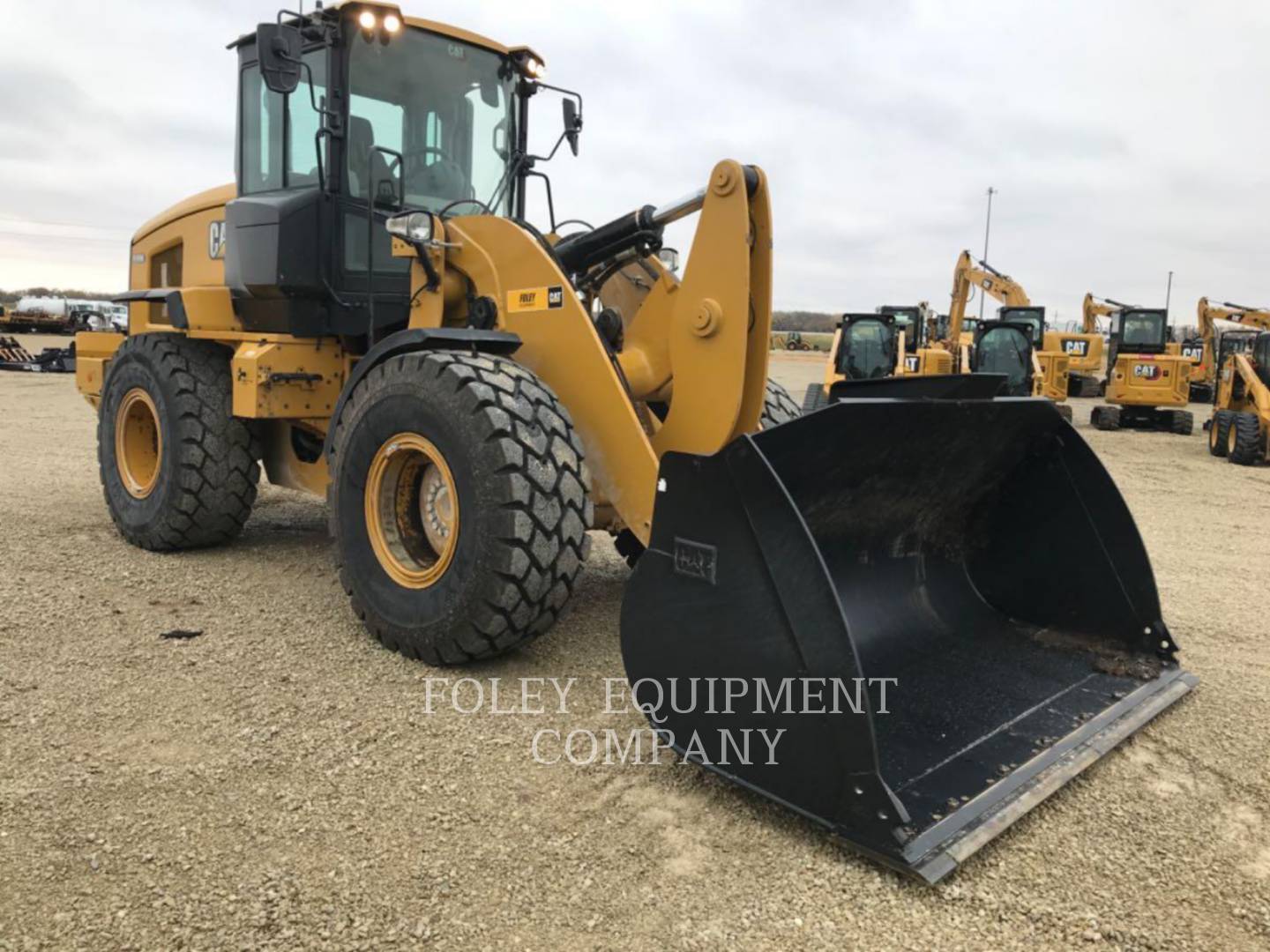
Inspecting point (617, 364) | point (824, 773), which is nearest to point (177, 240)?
point (617, 364)

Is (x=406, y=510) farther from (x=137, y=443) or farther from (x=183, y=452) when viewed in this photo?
(x=137, y=443)

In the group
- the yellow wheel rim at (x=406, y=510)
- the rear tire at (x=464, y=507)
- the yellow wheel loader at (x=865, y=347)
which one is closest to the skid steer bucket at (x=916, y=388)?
the rear tire at (x=464, y=507)

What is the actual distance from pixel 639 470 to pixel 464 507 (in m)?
0.67

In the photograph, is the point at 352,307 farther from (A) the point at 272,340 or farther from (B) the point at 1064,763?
(B) the point at 1064,763

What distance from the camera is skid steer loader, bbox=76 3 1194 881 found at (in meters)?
2.62

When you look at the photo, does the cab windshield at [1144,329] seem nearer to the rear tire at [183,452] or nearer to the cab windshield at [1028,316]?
the cab windshield at [1028,316]

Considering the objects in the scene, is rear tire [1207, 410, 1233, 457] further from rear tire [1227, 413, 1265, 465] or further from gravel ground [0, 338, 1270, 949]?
gravel ground [0, 338, 1270, 949]

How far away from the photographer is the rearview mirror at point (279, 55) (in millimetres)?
3951

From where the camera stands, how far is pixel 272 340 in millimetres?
4980

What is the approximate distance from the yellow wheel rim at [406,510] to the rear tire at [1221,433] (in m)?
13.2

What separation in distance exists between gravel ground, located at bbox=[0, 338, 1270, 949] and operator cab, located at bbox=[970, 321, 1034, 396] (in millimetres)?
12749

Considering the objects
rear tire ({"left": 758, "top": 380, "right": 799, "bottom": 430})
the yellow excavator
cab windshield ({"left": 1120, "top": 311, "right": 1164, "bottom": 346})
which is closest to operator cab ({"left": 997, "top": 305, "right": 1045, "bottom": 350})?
the yellow excavator

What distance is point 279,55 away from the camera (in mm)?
3975

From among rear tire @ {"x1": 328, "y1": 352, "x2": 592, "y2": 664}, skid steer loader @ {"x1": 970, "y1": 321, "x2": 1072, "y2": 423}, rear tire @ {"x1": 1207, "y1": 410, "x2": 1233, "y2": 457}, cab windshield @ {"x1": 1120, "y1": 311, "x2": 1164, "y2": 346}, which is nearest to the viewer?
rear tire @ {"x1": 328, "y1": 352, "x2": 592, "y2": 664}
